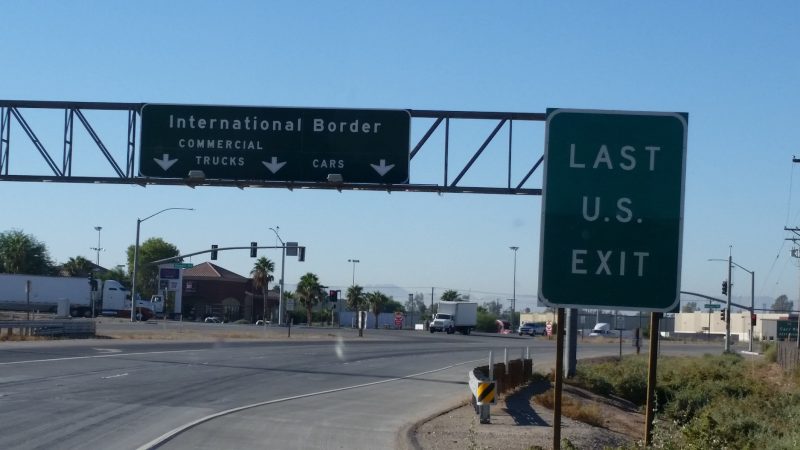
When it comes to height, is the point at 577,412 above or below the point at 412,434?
below

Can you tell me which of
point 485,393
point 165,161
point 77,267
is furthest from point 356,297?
point 485,393

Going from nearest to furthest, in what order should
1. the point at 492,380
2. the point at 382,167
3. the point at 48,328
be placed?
the point at 492,380 < the point at 382,167 < the point at 48,328

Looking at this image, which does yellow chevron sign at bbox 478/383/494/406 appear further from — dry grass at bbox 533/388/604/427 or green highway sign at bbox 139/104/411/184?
green highway sign at bbox 139/104/411/184

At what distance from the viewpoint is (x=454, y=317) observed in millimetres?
100000

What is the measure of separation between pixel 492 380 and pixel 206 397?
657cm

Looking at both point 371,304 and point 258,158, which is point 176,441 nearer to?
point 258,158

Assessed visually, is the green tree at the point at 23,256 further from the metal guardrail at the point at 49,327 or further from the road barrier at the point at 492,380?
the road barrier at the point at 492,380

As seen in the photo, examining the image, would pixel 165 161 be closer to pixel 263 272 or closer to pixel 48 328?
pixel 48 328

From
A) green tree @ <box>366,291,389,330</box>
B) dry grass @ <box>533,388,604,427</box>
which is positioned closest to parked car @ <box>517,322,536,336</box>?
green tree @ <box>366,291,389,330</box>

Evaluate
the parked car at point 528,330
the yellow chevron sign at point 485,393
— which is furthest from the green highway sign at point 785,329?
the yellow chevron sign at point 485,393

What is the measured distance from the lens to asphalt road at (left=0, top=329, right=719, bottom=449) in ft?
53.5

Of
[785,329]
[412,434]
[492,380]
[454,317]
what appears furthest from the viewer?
[454,317]

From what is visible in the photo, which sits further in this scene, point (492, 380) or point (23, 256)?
point (23, 256)

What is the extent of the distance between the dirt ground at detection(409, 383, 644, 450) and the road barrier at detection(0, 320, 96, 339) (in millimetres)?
28900
